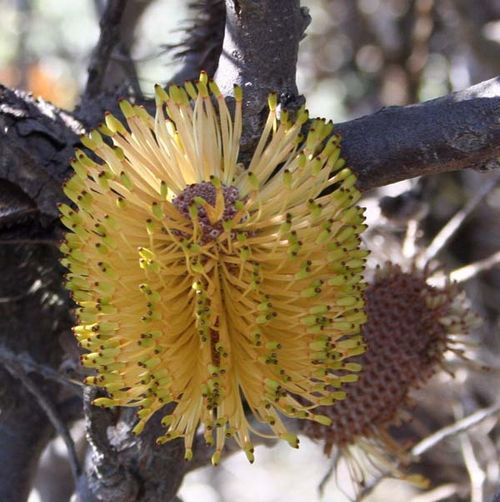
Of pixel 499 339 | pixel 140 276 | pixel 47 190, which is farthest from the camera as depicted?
pixel 499 339

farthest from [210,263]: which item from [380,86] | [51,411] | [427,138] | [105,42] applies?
[380,86]

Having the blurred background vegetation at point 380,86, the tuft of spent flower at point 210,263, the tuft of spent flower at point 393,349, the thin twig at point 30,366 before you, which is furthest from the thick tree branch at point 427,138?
the blurred background vegetation at point 380,86

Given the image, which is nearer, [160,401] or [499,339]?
[160,401]

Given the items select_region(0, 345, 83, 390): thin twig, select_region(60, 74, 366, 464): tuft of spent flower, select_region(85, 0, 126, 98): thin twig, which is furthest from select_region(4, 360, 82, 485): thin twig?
select_region(85, 0, 126, 98): thin twig

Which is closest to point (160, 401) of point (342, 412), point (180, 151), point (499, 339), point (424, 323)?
point (180, 151)

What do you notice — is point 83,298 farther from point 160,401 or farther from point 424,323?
point 424,323

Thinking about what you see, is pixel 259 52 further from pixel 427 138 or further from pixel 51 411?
pixel 51 411

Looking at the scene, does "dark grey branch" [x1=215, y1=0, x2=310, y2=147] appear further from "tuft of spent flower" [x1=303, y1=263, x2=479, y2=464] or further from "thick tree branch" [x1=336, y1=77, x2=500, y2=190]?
"tuft of spent flower" [x1=303, y1=263, x2=479, y2=464]

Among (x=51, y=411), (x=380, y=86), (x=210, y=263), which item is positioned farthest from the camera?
(x=380, y=86)
